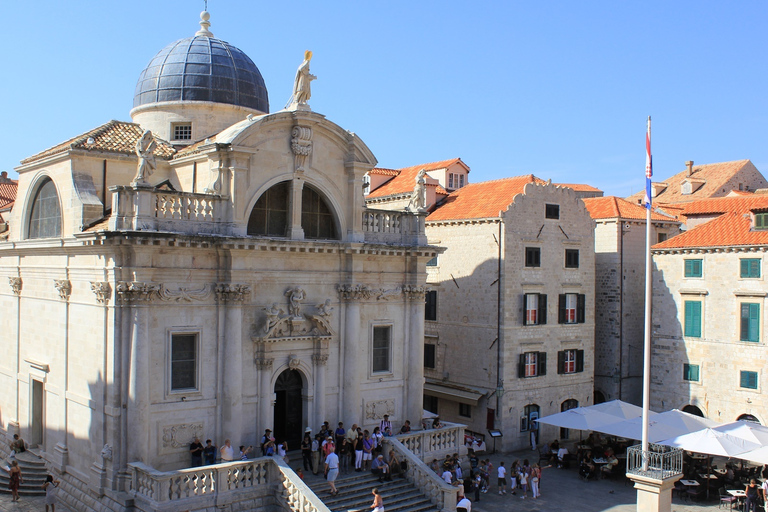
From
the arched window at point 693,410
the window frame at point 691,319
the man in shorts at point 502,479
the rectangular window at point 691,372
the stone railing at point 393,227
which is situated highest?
the stone railing at point 393,227

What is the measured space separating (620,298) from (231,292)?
926 inches

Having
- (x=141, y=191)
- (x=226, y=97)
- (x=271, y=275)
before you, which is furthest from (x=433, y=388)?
(x=141, y=191)

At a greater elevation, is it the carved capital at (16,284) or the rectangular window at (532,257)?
the rectangular window at (532,257)

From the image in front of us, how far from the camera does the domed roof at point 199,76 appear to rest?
3012 cm

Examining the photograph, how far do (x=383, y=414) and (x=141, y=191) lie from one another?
39.3 ft

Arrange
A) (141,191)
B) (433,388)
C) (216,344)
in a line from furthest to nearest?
(433,388), (216,344), (141,191)

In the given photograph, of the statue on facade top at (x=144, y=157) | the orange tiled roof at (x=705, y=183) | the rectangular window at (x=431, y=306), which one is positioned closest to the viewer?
the statue on facade top at (x=144, y=157)

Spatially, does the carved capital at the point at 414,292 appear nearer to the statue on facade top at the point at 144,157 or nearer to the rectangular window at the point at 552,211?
the rectangular window at the point at 552,211

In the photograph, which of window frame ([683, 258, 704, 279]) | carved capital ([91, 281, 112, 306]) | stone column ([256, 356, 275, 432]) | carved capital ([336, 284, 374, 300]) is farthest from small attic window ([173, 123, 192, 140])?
window frame ([683, 258, 704, 279])

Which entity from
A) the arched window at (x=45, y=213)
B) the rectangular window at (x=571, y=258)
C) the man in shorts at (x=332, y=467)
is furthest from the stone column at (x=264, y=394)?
the rectangular window at (x=571, y=258)

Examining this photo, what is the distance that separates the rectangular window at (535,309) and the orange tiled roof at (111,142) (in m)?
17.3

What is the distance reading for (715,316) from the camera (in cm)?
3553

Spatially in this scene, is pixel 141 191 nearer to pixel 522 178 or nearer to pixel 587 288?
pixel 522 178

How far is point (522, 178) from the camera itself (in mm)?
37344
